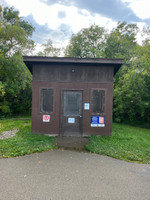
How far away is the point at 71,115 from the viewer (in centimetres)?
662

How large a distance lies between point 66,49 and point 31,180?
25.5m

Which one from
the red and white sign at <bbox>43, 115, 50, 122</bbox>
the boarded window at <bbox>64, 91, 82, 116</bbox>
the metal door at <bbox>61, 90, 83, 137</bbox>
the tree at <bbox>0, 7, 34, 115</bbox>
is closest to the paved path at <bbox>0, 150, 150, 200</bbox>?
the metal door at <bbox>61, 90, 83, 137</bbox>

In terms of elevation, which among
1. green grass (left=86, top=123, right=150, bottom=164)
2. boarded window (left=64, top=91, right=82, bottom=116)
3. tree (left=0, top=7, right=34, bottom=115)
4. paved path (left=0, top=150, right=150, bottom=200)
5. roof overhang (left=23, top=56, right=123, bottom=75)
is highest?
tree (left=0, top=7, right=34, bottom=115)

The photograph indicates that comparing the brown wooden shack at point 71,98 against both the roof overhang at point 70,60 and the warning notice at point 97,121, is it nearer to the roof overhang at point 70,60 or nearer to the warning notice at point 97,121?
the warning notice at point 97,121

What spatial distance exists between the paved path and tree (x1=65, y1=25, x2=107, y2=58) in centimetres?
2163

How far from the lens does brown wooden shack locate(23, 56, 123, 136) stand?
6.61 metres

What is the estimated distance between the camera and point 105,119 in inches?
263

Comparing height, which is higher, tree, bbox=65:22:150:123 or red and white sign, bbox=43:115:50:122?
tree, bbox=65:22:150:123

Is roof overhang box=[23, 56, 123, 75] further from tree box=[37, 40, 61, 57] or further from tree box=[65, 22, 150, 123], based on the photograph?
tree box=[37, 40, 61, 57]

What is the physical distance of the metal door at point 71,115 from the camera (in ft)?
21.7

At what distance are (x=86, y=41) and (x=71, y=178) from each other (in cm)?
2462

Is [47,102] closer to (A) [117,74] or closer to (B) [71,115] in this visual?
(B) [71,115]

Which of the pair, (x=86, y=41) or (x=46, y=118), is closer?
(x=46, y=118)

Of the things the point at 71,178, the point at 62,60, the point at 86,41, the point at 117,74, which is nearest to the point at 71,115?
the point at 62,60
